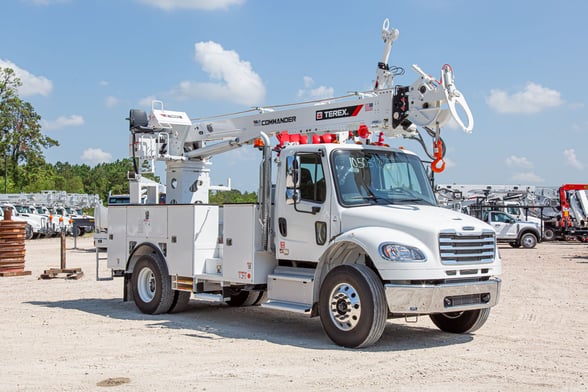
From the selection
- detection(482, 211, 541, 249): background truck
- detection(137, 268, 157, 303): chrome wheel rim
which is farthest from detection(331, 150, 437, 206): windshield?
detection(482, 211, 541, 249): background truck

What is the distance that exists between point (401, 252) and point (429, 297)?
2.09 feet

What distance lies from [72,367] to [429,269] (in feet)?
14.0

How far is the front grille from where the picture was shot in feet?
29.8

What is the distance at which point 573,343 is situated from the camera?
977cm

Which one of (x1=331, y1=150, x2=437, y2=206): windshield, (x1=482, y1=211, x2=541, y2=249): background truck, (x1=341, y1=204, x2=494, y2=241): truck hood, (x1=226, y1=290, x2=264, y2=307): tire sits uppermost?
(x1=331, y1=150, x2=437, y2=206): windshield

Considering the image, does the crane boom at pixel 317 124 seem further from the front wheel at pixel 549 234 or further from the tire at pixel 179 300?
the front wheel at pixel 549 234

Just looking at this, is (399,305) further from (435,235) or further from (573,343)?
(573,343)

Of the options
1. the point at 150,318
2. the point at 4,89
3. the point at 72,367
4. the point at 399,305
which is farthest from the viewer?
the point at 4,89

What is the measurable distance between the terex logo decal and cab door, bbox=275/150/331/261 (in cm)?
149

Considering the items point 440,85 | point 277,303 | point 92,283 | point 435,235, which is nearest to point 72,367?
point 277,303

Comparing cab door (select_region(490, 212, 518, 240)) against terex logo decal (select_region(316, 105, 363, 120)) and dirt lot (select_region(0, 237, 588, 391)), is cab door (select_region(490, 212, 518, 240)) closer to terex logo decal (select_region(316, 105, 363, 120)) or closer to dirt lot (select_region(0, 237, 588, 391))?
dirt lot (select_region(0, 237, 588, 391))

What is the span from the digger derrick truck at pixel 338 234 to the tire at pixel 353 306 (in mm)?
17

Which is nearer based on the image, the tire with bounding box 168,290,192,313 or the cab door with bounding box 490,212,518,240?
the tire with bounding box 168,290,192,313

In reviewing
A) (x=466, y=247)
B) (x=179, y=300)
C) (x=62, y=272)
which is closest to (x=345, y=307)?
(x=466, y=247)
